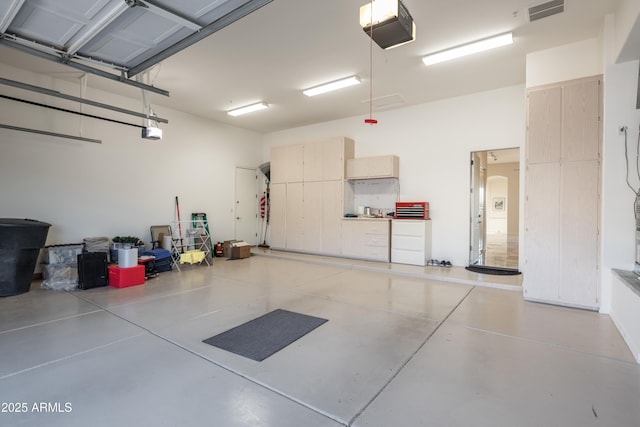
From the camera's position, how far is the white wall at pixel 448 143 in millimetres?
5598

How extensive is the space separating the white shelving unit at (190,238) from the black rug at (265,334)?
368 cm

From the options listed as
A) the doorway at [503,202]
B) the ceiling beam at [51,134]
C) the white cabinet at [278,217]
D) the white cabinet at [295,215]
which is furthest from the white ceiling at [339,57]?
the doorway at [503,202]

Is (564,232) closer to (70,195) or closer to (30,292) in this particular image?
(30,292)

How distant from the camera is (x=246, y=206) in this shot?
8695mm

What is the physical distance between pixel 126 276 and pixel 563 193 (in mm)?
6430

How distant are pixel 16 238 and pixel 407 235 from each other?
632 centimetres

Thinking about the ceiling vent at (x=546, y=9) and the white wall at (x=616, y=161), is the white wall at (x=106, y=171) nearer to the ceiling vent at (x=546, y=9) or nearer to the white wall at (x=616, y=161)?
the ceiling vent at (x=546, y=9)

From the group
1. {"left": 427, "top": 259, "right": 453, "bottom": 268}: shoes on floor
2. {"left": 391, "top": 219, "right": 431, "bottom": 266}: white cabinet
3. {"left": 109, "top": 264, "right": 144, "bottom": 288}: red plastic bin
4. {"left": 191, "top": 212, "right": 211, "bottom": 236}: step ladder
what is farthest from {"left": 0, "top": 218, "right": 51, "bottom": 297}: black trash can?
{"left": 427, "top": 259, "right": 453, "bottom": 268}: shoes on floor

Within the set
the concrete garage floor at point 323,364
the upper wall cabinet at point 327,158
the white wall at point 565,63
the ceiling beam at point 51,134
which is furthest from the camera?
the upper wall cabinet at point 327,158

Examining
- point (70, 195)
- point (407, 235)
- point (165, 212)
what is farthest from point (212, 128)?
point (407, 235)

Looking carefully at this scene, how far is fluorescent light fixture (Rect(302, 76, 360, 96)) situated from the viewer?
17.4 ft

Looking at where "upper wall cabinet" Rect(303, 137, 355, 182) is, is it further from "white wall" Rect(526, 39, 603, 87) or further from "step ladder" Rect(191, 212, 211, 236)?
"white wall" Rect(526, 39, 603, 87)

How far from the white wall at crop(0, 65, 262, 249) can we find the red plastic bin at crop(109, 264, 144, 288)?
1.40 meters

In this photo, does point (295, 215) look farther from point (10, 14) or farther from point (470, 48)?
point (10, 14)
